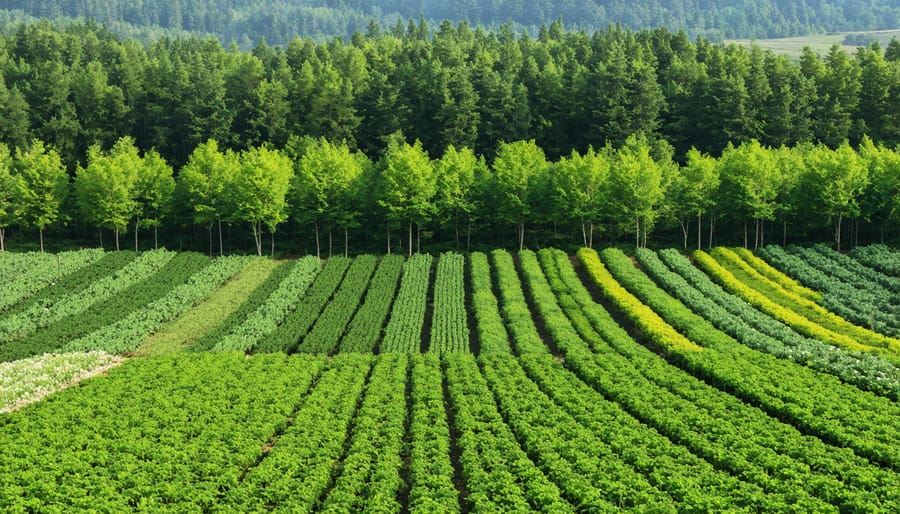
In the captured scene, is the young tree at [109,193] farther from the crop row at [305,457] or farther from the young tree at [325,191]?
the crop row at [305,457]

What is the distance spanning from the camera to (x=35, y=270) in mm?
57938

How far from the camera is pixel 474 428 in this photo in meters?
30.2

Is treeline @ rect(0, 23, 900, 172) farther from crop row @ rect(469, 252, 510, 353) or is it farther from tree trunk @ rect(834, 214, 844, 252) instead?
crop row @ rect(469, 252, 510, 353)

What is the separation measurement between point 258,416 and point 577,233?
4688 centimetres


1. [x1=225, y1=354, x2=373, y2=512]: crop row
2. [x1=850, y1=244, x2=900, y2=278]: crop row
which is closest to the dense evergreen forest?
[x1=850, y1=244, x2=900, y2=278]: crop row

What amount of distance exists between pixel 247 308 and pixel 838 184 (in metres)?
47.6

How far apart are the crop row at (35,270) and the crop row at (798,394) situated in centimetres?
4349

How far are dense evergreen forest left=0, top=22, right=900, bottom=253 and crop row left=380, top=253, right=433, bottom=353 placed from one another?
25.6ft

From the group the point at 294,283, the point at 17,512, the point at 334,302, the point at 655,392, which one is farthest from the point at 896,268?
the point at 17,512

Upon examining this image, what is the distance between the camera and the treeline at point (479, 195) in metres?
65.2

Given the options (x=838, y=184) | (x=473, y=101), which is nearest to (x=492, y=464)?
(x=838, y=184)

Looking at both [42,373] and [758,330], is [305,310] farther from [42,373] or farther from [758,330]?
A: [758,330]

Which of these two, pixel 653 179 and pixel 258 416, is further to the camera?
pixel 653 179

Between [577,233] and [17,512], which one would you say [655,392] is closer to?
[17,512]
